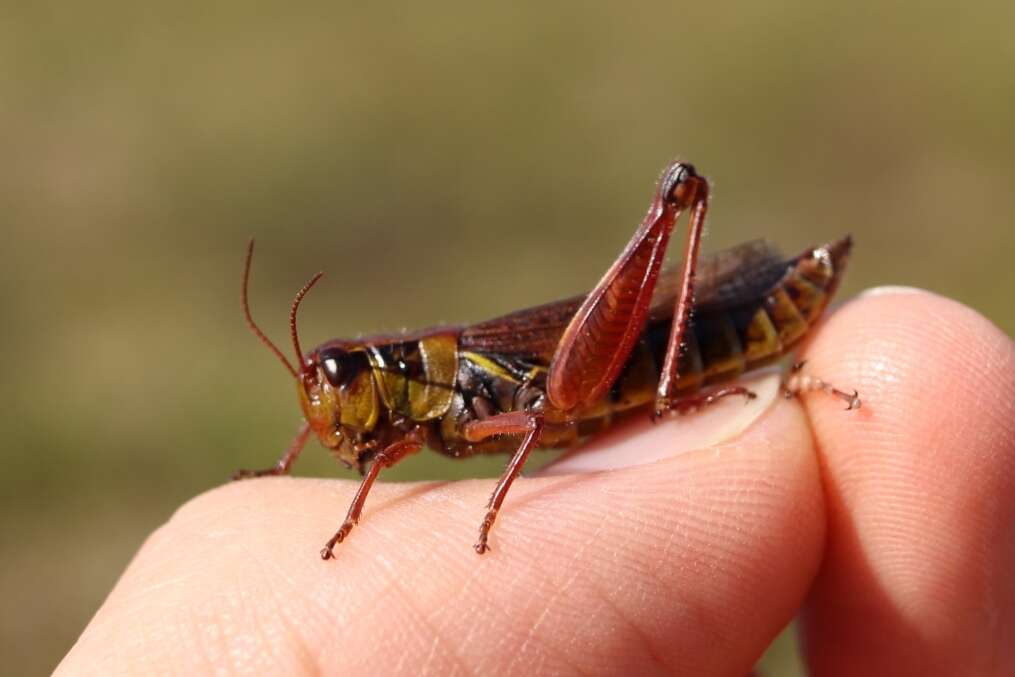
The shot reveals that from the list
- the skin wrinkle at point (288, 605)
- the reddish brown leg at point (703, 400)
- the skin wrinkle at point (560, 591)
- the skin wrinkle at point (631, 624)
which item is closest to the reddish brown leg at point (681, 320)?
Result: the reddish brown leg at point (703, 400)

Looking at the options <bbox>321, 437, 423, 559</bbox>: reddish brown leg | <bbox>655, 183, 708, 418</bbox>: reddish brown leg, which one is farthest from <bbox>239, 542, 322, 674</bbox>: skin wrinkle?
<bbox>655, 183, 708, 418</bbox>: reddish brown leg

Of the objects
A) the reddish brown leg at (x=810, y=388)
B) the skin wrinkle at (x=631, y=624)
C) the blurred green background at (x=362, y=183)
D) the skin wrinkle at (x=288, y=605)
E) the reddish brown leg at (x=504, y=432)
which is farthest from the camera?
the blurred green background at (x=362, y=183)

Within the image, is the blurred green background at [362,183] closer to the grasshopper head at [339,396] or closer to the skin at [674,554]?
the skin at [674,554]

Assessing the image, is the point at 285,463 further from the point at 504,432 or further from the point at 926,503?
the point at 926,503

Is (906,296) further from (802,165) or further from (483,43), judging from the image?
(483,43)

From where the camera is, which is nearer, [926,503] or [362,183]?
[926,503]

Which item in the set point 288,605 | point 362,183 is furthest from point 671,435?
point 362,183

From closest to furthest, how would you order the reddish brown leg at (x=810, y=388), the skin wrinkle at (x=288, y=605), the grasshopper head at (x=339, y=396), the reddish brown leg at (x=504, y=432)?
the skin wrinkle at (x=288, y=605)
the reddish brown leg at (x=504, y=432)
the reddish brown leg at (x=810, y=388)
the grasshopper head at (x=339, y=396)
